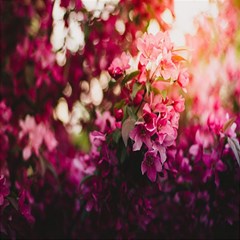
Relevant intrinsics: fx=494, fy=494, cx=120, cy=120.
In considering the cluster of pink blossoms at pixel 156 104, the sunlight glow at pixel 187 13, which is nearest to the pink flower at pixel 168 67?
the cluster of pink blossoms at pixel 156 104

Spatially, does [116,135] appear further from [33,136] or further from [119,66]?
[33,136]

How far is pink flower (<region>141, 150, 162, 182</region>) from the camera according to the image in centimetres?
149

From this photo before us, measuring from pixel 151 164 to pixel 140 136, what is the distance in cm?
11

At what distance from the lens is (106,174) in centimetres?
171

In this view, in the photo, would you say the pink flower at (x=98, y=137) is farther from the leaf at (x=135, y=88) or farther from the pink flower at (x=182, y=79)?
the pink flower at (x=182, y=79)

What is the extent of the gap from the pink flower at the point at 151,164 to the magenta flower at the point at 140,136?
0.13 ft

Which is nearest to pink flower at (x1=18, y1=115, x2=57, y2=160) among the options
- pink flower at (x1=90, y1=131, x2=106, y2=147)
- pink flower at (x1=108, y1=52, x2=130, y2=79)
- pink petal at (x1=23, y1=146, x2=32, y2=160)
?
pink petal at (x1=23, y1=146, x2=32, y2=160)

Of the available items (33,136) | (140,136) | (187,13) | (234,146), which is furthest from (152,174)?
(187,13)

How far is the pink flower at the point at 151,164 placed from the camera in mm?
1485

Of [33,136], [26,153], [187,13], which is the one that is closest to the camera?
[26,153]

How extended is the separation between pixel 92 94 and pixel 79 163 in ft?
2.08

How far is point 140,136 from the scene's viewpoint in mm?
1453

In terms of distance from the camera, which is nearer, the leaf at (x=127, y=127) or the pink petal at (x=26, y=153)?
the leaf at (x=127, y=127)

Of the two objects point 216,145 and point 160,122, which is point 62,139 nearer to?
point 216,145
